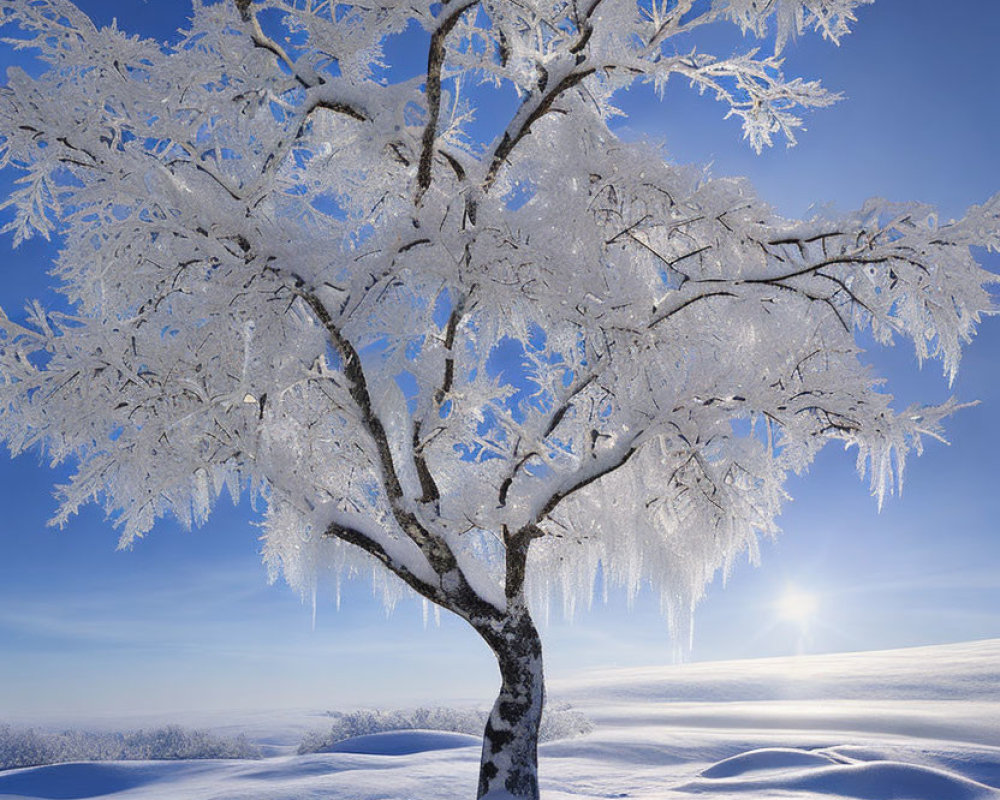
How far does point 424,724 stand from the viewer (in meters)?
14.6

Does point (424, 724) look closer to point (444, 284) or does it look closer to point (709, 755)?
point (709, 755)

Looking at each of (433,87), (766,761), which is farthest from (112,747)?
(433,87)

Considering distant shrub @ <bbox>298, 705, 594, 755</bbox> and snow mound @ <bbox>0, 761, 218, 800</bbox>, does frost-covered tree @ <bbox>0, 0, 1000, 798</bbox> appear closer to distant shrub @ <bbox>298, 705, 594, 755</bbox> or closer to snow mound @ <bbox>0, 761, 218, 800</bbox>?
snow mound @ <bbox>0, 761, 218, 800</bbox>

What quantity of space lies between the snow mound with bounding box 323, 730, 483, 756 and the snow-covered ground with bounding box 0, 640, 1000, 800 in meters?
0.03

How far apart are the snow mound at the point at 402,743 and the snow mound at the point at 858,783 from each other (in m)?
4.95

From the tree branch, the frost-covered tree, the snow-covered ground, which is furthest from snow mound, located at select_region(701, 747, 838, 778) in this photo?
the tree branch

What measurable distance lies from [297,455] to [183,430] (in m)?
1.33

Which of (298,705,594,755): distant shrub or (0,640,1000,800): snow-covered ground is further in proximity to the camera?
(298,705,594,755): distant shrub

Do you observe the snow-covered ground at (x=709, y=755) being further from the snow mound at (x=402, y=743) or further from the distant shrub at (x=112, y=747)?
the distant shrub at (x=112, y=747)

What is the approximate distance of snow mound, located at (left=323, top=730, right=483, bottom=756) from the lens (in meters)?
11.7

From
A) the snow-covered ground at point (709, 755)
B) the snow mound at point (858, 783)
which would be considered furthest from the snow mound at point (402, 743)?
the snow mound at point (858, 783)

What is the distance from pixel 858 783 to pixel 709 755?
9.86 ft

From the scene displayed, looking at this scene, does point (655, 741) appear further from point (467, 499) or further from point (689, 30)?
point (689, 30)

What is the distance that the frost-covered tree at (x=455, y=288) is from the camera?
16.6ft
